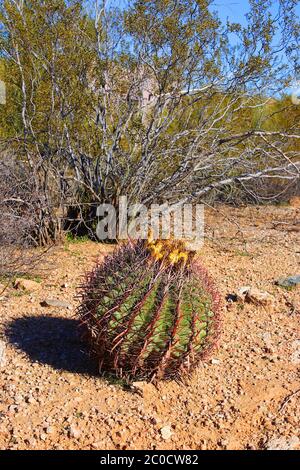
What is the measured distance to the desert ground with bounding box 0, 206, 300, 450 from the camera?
309cm

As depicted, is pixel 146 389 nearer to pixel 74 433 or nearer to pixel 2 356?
pixel 74 433

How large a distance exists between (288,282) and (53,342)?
2455mm

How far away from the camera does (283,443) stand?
3.06 m

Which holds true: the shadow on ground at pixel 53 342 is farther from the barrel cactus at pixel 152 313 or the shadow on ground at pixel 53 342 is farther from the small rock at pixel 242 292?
the small rock at pixel 242 292

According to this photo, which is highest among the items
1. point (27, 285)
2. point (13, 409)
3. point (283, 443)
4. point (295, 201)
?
point (295, 201)

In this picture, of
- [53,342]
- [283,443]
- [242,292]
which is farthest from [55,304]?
[283,443]

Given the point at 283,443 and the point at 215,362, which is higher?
the point at 215,362

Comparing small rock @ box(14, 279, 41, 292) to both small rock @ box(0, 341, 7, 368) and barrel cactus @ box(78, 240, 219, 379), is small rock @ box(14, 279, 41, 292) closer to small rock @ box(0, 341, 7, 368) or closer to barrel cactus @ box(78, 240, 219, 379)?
small rock @ box(0, 341, 7, 368)

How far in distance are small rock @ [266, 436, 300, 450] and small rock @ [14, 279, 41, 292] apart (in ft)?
8.99

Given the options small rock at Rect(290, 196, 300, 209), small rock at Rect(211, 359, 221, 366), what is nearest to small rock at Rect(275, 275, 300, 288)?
small rock at Rect(211, 359, 221, 366)

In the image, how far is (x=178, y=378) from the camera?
11.7ft

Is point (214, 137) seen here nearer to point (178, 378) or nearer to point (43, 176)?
point (43, 176)

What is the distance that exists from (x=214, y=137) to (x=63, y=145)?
6.86 feet
